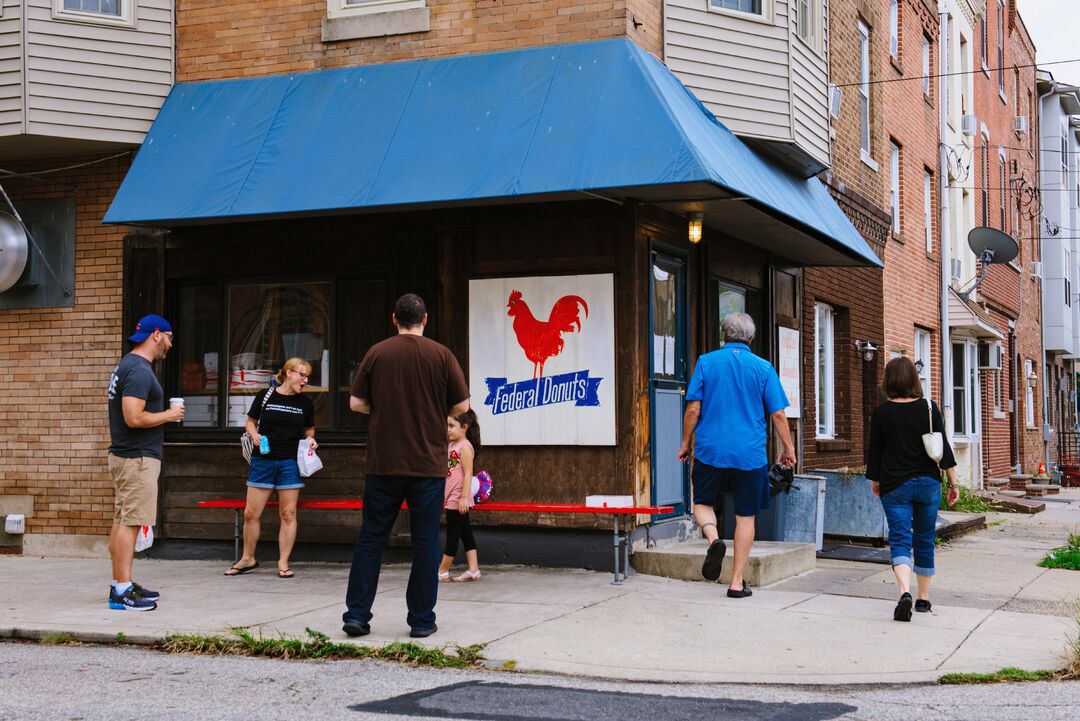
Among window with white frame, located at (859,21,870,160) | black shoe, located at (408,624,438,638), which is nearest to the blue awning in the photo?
black shoe, located at (408,624,438,638)

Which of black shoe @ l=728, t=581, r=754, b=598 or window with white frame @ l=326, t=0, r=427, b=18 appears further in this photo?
window with white frame @ l=326, t=0, r=427, b=18

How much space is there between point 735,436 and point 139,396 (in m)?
4.16

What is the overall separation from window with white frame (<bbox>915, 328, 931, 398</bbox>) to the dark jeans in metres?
15.2

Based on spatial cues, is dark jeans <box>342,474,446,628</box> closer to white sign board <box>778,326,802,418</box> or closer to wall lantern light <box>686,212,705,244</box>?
wall lantern light <box>686,212,705,244</box>

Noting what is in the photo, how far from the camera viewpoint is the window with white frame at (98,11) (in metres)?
11.5

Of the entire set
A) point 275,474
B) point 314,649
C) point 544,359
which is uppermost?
point 544,359

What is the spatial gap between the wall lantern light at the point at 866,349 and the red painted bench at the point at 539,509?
24.3 feet

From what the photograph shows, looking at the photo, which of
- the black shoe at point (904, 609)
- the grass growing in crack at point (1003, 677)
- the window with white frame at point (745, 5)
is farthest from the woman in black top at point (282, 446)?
the grass growing in crack at point (1003, 677)

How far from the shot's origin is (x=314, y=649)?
700 centimetres

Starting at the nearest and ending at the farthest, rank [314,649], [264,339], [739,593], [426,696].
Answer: [426,696] → [314,649] → [739,593] → [264,339]

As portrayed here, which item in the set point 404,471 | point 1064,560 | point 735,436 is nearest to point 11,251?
point 404,471

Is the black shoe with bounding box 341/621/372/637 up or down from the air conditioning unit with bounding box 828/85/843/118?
down

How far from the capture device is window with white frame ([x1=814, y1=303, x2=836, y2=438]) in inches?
650

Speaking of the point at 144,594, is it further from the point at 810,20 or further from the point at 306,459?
the point at 810,20
